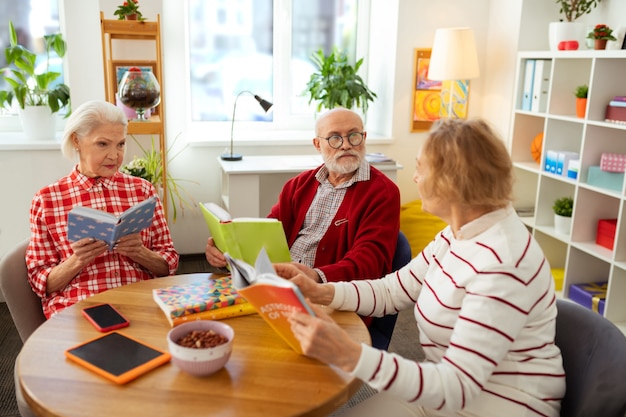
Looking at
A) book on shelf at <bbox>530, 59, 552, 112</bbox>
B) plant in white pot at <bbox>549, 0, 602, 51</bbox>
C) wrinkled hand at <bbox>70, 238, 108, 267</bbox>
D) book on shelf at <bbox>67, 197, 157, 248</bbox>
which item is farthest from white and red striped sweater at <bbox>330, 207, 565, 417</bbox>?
plant in white pot at <bbox>549, 0, 602, 51</bbox>

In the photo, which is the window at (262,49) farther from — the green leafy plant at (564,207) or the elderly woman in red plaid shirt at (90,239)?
the elderly woman in red plaid shirt at (90,239)

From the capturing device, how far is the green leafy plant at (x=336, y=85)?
3.95 m

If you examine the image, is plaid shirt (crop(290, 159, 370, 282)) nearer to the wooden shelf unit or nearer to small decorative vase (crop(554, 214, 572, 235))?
the wooden shelf unit

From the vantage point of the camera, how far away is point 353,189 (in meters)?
2.09

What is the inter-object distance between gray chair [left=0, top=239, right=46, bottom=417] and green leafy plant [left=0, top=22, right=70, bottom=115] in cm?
194

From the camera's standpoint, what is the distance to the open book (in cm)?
113

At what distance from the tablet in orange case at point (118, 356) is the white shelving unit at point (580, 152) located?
8.04 feet

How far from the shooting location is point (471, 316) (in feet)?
3.91

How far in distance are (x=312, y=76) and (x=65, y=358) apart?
3182mm

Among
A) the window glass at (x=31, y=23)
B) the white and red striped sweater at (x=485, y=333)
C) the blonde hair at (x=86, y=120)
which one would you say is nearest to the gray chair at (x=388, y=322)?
the white and red striped sweater at (x=485, y=333)

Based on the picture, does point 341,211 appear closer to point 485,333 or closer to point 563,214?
point 485,333

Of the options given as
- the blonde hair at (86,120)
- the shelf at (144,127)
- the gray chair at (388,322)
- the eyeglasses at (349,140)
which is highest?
the blonde hair at (86,120)

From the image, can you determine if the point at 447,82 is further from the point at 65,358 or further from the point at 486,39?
the point at 65,358

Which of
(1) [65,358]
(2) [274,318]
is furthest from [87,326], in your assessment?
(2) [274,318]
